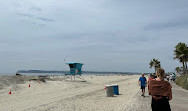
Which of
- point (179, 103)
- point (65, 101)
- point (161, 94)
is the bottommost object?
point (65, 101)

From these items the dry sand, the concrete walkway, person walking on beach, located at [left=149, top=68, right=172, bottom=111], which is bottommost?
the dry sand

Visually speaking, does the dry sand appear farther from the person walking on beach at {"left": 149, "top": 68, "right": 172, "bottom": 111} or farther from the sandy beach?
→ the person walking on beach at {"left": 149, "top": 68, "right": 172, "bottom": 111}

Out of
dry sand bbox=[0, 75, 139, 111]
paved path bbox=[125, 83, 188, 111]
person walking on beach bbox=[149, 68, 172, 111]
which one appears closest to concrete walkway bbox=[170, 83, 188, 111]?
A: paved path bbox=[125, 83, 188, 111]

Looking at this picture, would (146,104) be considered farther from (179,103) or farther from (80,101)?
(80,101)

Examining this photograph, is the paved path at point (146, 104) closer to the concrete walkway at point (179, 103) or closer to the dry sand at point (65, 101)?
the concrete walkway at point (179, 103)

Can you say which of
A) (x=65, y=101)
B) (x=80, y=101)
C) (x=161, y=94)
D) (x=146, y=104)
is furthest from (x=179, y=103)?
(x=161, y=94)

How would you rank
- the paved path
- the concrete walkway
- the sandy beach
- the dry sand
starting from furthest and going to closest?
the dry sand → the sandy beach → the concrete walkway → the paved path

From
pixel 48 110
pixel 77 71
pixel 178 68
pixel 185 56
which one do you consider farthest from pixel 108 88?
pixel 178 68

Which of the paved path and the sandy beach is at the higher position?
the paved path

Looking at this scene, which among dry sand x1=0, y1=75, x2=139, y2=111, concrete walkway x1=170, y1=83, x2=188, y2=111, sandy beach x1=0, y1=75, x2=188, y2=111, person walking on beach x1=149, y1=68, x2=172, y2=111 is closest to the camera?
person walking on beach x1=149, y1=68, x2=172, y2=111

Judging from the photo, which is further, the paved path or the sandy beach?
the sandy beach

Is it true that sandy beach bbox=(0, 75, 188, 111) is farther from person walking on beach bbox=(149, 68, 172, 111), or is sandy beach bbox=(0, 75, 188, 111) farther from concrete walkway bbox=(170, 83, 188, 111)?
person walking on beach bbox=(149, 68, 172, 111)

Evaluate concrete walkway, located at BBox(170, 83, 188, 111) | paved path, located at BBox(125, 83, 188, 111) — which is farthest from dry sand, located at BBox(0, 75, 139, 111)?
concrete walkway, located at BBox(170, 83, 188, 111)

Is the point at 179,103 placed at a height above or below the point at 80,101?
above
